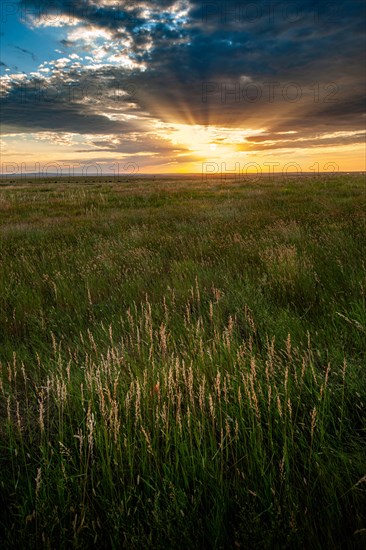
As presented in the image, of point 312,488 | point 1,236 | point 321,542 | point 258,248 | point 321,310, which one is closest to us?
point 321,542

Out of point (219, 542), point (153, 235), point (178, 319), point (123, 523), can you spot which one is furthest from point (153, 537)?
point (153, 235)

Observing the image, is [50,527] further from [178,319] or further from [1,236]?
[1,236]

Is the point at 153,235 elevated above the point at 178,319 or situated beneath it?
elevated above

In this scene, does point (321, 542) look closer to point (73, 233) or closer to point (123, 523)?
point (123, 523)

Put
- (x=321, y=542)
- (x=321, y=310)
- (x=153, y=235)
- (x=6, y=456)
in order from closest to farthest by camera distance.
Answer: (x=321, y=542) < (x=6, y=456) < (x=321, y=310) < (x=153, y=235)

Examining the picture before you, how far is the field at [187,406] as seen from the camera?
1.38m

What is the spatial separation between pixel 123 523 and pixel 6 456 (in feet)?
3.07

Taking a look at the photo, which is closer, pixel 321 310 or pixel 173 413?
pixel 173 413

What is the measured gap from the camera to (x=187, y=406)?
5.02ft

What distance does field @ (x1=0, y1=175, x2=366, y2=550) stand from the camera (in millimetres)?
1376

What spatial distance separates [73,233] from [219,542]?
369 inches

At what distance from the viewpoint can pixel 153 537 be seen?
1.36 m

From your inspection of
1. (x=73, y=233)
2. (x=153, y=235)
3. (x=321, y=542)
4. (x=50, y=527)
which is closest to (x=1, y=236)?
(x=73, y=233)

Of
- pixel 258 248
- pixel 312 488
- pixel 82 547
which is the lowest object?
pixel 82 547
